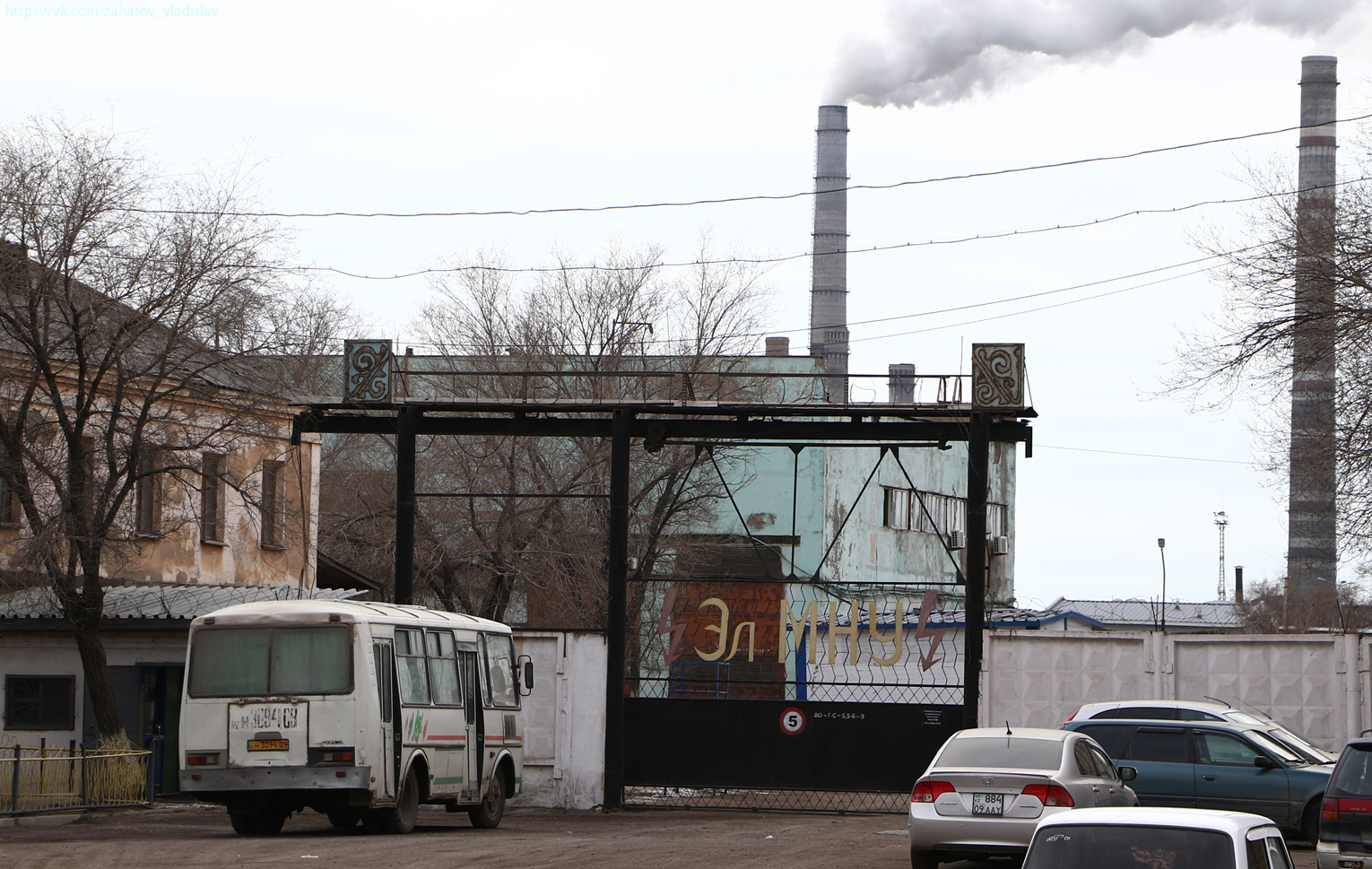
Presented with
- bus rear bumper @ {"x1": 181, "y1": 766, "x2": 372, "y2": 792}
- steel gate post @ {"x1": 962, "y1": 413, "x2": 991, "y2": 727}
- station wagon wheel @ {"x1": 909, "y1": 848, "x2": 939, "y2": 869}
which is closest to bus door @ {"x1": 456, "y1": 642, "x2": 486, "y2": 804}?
bus rear bumper @ {"x1": 181, "y1": 766, "x2": 372, "y2": 792}

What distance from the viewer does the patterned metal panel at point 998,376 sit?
2362 cm

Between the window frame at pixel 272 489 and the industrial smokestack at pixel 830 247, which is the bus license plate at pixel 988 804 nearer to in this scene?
the window frame at pixel 272 489

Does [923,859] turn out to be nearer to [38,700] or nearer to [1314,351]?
[1314,351]

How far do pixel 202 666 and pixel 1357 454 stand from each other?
50.2 feet

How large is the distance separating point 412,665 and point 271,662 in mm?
1776

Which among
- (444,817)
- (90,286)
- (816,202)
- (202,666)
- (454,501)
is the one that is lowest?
(444,817)

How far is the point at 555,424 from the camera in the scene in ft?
82.1

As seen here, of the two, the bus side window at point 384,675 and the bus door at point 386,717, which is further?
the bus side window at point 384,675

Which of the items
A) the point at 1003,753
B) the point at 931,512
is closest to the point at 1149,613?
the point at 931,512

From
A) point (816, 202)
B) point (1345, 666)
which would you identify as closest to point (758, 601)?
point (816, 202)

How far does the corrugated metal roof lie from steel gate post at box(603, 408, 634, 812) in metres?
6.24

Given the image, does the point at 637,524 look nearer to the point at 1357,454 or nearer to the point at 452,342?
the point at 452,342

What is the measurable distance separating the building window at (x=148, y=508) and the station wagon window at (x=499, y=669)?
6865 mm

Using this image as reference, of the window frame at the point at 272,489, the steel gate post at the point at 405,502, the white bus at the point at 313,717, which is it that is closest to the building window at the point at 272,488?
the window frame at the point at 272,489
